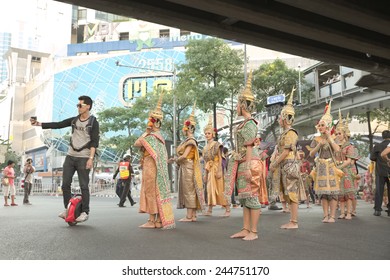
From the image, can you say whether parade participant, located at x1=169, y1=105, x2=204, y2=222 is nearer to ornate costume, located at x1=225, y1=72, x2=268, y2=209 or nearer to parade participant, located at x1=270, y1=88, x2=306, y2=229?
parade participant, located at x1=270, y1=88, x2=306, y2=229

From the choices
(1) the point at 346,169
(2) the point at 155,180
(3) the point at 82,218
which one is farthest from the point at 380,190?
(3) the point at 82,218

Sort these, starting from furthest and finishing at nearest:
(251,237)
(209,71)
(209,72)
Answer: (209,72) < (209,71) < (251,237)

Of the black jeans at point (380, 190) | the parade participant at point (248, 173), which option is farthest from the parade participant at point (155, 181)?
the black jeans at point (380, 190)

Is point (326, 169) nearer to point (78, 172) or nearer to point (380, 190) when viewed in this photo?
point (380, 190)

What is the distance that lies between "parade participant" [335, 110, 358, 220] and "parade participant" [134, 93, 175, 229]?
13.1 ft

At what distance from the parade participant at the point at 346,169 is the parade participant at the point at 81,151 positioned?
507cm

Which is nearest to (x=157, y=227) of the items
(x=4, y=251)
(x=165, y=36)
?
(x=4, y=251)

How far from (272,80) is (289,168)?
2257 cm

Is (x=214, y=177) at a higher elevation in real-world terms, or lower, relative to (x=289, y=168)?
lower

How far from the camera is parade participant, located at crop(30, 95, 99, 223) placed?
6.55 metres

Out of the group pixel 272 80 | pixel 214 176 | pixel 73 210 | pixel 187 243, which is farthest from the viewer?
pixel 272 80

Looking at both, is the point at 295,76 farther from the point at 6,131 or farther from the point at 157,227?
the point at 6,131

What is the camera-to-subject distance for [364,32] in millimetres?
9664

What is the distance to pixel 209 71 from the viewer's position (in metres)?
27.1
